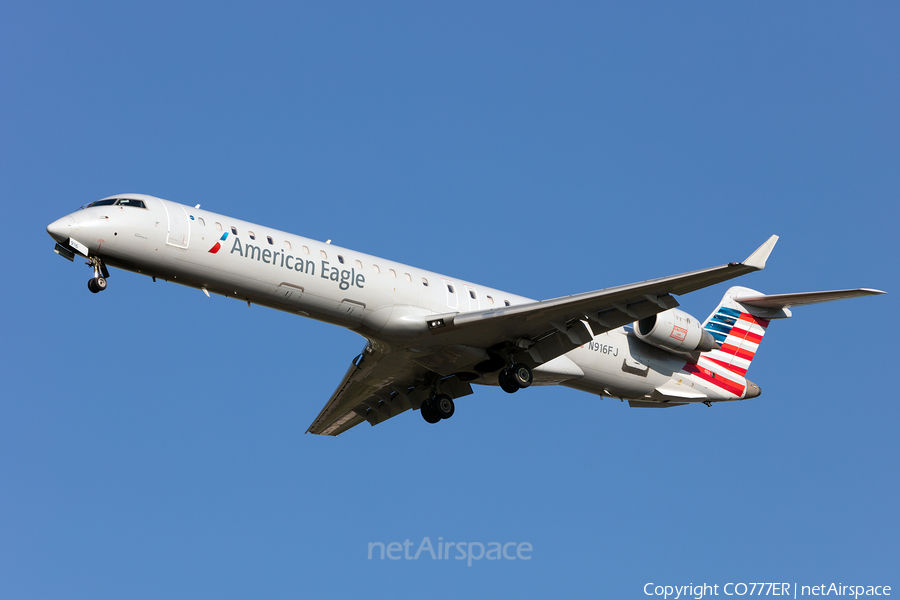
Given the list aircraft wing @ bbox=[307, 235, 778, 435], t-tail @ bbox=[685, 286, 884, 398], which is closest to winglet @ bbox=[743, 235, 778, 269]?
aircraft wing @ bbox=[307, 235, 778, 435]

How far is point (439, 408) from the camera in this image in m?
21.8

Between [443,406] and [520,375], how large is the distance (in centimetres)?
244

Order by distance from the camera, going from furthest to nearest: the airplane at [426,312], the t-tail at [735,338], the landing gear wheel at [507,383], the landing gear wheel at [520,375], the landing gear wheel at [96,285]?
the t-tail at [735,338], the landing gear wheel at [507,383], the landing gear wheel at [520,375], the airplane at [426,312], the landing gear wheel at [96,285]

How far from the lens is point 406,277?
19.6 m

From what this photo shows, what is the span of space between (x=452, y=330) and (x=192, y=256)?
5328mm

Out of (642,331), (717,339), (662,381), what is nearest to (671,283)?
(642,331)

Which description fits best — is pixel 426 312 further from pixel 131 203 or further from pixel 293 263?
pixel 131 203

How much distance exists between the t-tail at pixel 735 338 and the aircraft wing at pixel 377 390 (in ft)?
22.1

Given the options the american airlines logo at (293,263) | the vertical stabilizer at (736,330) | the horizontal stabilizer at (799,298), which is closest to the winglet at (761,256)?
the horizontal stabilizer at (799,298)

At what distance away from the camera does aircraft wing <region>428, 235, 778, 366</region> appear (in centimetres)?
1838

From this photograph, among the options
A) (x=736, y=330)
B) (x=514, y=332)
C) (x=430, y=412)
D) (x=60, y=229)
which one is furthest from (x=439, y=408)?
(x=60, y=229)

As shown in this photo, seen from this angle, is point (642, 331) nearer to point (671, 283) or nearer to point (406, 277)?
point (671, 283)

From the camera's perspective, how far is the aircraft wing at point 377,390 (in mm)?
21219

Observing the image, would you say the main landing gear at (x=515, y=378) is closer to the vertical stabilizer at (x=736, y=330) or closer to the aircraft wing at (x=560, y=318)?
the aircraft wing at (x=560, y=318)
